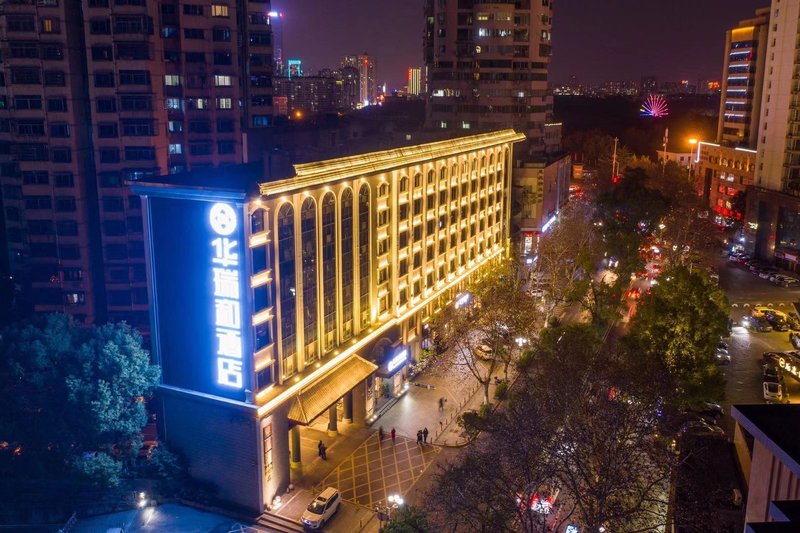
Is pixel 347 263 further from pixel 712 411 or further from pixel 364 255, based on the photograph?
pixel 712 411

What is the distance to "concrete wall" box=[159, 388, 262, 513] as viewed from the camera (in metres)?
34.0

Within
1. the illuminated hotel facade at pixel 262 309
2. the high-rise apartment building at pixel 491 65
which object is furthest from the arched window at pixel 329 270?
the high-rise apartment building at pixel 491 65

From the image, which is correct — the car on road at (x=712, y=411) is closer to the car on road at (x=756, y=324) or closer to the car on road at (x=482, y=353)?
the car on road at (x=482, y=353)

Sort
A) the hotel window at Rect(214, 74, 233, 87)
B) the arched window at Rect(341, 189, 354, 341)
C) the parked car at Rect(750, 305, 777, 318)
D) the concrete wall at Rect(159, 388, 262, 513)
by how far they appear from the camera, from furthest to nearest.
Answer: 1. the hotel window at Rect(214, 74, 233, 87)
2. the parked car at Rect(750, 305, 777, 318)
3. the arched window at Rect(341, 189, 354, 341)
4. the concrete wall at Rect(159, 388, 262, 513)

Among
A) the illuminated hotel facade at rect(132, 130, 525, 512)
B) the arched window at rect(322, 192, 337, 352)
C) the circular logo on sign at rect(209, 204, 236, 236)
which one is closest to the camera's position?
the circular logo on sign at rect(209, 204, 236, 236)

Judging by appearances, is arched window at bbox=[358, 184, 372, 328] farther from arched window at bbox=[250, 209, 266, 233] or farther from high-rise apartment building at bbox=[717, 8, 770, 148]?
high-rise apartment building at bbox=[717, 8, 770, 148]

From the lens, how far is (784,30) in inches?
2921

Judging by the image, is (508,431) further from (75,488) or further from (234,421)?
(75,488)

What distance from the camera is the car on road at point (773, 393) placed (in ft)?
140

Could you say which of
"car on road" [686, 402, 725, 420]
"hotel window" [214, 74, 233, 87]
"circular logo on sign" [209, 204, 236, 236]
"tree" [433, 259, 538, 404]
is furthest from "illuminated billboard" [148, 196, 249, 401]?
"hotel window" [214, 74, 233, 87]

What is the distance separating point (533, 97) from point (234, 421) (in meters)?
69.1

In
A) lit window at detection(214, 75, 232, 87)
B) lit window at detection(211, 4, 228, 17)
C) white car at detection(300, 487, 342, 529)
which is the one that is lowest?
white car at detection(300, 487, 342, 529)

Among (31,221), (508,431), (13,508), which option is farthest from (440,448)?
(31,221)

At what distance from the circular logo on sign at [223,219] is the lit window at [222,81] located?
114 ft
